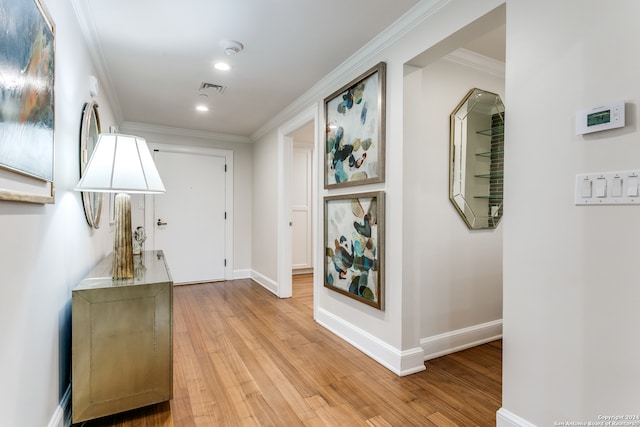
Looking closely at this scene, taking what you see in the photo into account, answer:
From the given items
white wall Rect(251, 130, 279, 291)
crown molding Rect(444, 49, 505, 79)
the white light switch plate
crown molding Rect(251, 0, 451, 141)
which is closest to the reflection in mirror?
crown molding Rect(444, 49, 505, 79)

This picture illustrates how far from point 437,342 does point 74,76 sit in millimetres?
2972

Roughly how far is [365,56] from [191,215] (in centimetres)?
352

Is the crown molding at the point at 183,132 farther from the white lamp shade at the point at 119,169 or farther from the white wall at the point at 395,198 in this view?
the white lamp shade at the point at 119,169

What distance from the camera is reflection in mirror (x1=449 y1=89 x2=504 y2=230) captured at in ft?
8.46

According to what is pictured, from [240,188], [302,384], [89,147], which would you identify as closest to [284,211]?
[240,188]

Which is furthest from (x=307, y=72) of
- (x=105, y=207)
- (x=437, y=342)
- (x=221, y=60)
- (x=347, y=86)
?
(x=437, y=342)

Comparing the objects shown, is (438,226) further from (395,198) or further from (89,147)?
(89,147)

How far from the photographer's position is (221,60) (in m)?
2.64

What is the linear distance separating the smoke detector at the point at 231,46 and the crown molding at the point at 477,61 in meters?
1.56

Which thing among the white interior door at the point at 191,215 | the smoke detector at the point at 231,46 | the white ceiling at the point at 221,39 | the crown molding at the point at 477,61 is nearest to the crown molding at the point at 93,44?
the white ceiling at the point at 221,39

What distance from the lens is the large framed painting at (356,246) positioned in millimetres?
2355

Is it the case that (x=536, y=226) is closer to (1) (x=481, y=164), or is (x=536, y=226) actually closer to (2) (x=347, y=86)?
(1) (x=481, y=164)

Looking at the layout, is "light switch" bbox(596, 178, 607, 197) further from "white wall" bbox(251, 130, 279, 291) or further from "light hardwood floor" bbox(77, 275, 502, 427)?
"white wall" bbox(251, 130, 279, 291)

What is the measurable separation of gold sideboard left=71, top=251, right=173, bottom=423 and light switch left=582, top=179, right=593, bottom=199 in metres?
1.96
